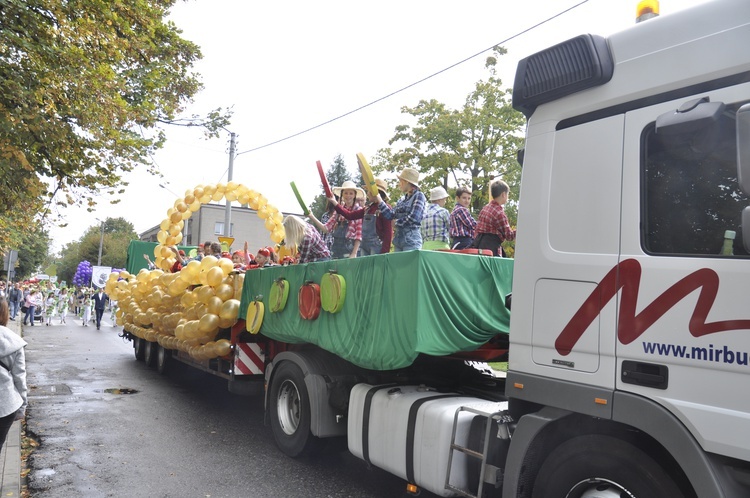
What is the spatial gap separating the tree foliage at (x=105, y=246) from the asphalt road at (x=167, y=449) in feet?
224

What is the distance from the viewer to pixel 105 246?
287 ft

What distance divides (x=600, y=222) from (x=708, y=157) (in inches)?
23.0

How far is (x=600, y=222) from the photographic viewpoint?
10.3 feet

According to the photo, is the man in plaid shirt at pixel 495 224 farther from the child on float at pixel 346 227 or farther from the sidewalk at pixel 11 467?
the sidewalk at pixel 11 467

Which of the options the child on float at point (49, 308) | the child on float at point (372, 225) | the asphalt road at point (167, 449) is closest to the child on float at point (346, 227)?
the child on float at point (372, 225)

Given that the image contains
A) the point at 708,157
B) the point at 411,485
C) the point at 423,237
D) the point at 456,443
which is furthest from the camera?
the point at 423,237

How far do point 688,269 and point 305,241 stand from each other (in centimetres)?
479

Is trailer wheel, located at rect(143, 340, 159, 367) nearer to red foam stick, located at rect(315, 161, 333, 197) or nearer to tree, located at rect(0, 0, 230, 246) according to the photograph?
tree, located at rect(0, 0, 230, 246)

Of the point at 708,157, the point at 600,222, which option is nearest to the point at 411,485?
the point at 600,222

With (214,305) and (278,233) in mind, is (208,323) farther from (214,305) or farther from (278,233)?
(278,233)

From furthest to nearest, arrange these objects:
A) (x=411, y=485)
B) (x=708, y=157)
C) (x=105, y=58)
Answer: (x=105, y=58) < (x=411, y=485) < (x=708, y=157)

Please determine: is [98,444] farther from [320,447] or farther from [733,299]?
[733,299]

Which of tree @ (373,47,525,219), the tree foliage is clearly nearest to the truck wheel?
tree @ (373,47,525,219)

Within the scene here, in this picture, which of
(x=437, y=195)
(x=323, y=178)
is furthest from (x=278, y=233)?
(x=323, y=178)
